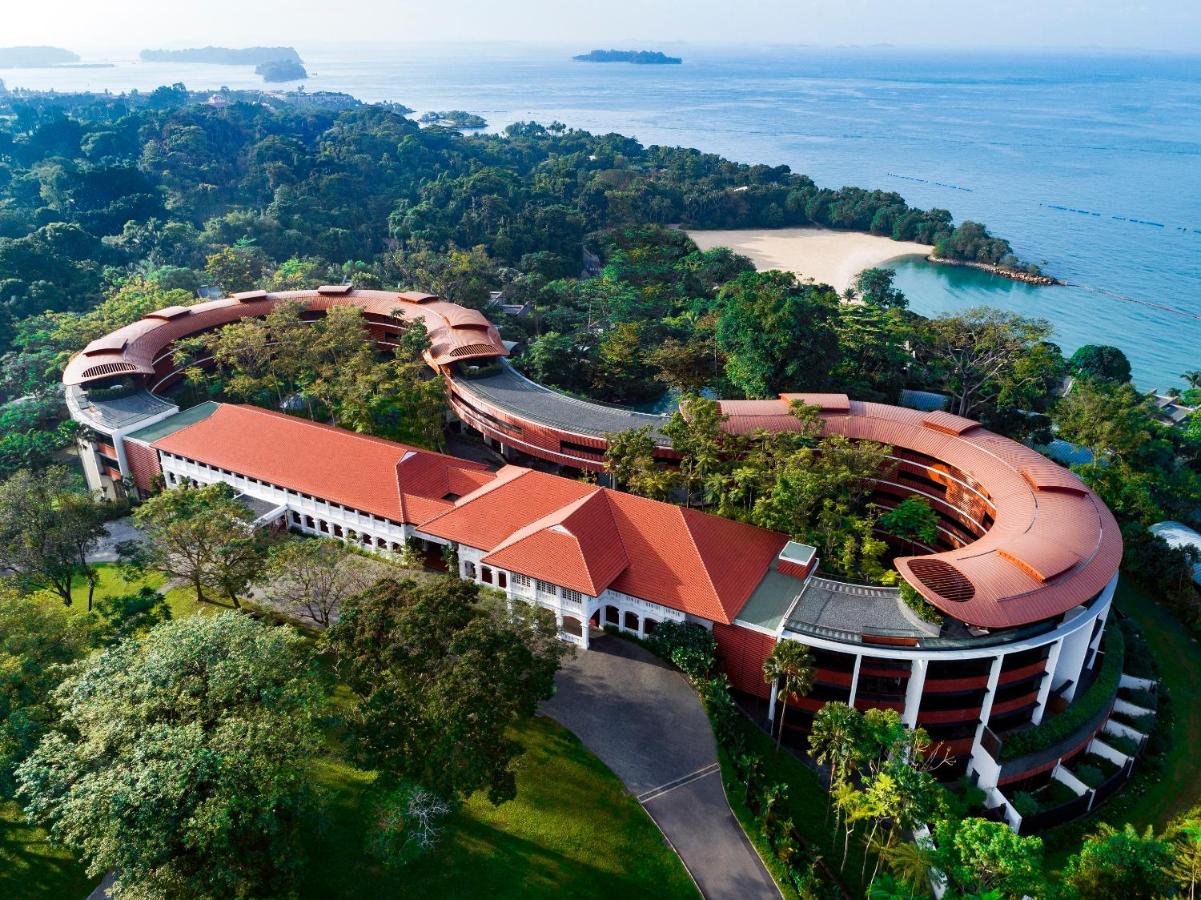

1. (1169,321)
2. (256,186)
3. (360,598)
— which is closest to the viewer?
(360,598)

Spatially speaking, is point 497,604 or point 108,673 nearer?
point 108,673

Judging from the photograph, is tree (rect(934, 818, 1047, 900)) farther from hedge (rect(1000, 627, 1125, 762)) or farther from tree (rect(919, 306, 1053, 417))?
tree (rect(919, 306, 1053, 417))

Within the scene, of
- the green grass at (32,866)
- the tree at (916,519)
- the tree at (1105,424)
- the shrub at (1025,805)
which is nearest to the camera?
the green grass at (32,866)

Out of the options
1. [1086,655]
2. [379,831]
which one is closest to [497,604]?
[379,831]

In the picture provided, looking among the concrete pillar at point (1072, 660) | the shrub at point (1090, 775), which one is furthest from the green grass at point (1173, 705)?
the concrete pillar at point (1072, 660)

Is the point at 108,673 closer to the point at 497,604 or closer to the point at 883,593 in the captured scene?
the point at 497,604

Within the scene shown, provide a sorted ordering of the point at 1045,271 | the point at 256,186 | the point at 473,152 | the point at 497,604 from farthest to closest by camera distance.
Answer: the point at 473,152 < the point at 256,186 < the point at 1045,271 < the point at 497,604

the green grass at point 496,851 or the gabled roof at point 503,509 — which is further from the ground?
the gabled roof at point 503,509

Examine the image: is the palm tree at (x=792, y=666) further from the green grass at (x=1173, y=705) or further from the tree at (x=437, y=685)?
the green grass at (x=1173, y=705)
